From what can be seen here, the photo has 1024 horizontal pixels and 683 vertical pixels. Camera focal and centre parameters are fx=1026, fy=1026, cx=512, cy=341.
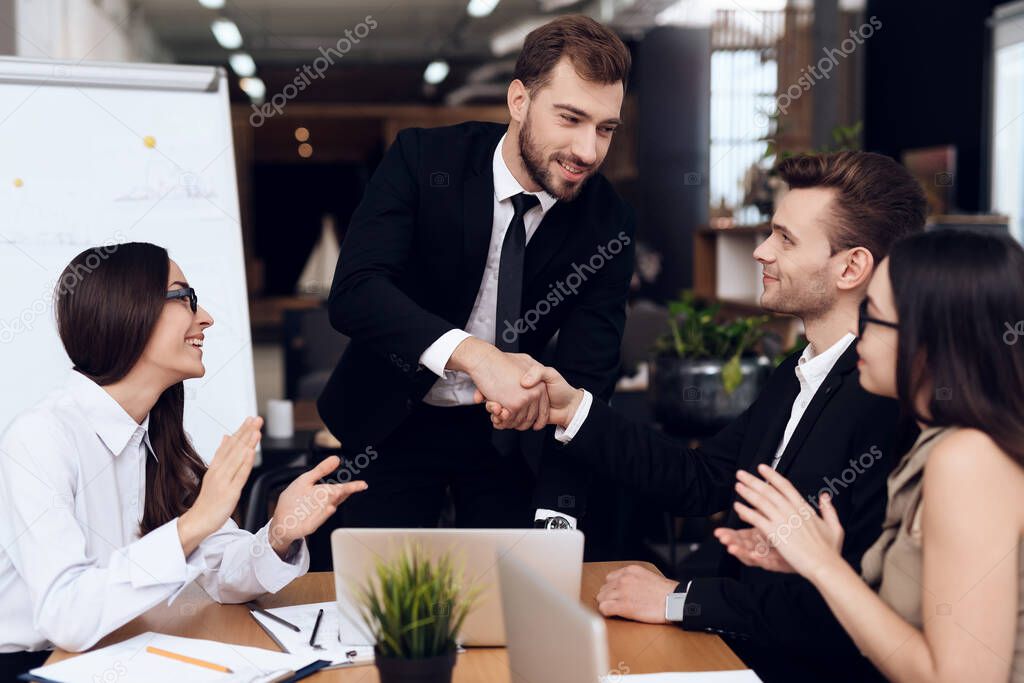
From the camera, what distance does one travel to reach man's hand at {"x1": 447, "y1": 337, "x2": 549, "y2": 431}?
1.83 m

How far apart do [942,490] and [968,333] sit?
0.21 m

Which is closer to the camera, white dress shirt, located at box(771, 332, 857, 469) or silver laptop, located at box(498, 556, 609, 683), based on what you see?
silver laptop, located at box(498, 556, 609, 683)

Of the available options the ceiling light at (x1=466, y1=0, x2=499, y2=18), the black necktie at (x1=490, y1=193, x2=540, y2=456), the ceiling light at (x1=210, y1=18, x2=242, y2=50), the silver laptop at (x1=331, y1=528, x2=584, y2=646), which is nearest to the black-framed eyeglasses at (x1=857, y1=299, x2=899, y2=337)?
the silver laptop at (x1=331, y1=528, x2=584, y2=646)

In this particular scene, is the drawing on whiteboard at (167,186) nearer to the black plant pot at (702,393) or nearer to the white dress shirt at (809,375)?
the black plant pot at (702,393)

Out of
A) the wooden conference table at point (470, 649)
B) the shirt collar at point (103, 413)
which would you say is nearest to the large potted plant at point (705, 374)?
the wooden conference table at point (470, 649)

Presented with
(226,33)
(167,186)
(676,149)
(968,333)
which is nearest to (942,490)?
(968,333)

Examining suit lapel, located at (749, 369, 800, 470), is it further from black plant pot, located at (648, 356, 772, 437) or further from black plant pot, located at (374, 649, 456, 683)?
black plant pot, located at (648, 356, 772, 437)

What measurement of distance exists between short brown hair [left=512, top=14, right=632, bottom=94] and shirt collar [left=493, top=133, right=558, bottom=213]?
183 millimetres

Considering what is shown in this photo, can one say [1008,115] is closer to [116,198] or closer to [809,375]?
[809,375]

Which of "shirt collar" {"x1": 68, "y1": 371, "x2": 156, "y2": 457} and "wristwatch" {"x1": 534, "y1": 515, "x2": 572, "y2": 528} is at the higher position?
"shirt collar" {"x1": 68, "y1": 371, "x2": 156, "y2": 457}

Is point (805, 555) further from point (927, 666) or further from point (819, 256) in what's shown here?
point (819, 256)

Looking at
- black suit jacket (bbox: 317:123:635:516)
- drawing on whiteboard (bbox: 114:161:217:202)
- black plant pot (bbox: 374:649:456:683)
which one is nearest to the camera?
black plant pot (bbox: 374:649:456:683)

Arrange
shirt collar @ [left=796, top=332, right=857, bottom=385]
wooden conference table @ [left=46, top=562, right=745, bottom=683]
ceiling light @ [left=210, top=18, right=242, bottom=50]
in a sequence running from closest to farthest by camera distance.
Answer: wooden conference table @ [left=46, top=562, right=745, bottom=683] < shirt collar @ [left=796, top=332, right=857, bottom=385] < ceiling light @ [left=210, top=18, right=242, bottom=50]

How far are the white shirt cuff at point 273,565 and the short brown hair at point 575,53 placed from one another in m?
1.01
